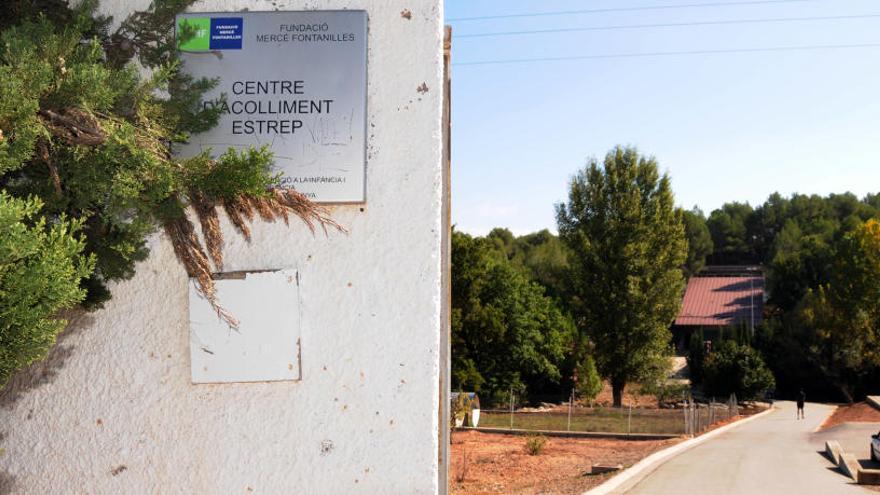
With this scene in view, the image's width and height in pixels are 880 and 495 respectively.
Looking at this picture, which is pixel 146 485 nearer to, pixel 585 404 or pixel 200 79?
pixel 200 79

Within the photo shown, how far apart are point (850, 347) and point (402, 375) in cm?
5092

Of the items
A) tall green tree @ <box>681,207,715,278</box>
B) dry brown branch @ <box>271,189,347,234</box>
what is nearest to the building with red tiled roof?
tall green tree @ <box>681,207,715,278</box>

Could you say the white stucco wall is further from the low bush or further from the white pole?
the white pole

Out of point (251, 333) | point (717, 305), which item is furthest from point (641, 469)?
point (717, 305)

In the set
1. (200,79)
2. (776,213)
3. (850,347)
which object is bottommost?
(850,347)

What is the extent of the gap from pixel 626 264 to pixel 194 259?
42099mm

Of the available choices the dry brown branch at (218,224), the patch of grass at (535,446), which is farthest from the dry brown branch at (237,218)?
the patch of grass at (535,446)

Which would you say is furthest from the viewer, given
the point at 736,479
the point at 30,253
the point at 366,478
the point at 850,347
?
the point at 850,347

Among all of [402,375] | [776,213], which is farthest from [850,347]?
[776,213]

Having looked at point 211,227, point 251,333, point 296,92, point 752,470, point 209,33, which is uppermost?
point 209,33

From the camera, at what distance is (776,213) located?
10150 centimetres

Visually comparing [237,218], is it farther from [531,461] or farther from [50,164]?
[531,461]

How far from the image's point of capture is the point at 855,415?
38.4 m

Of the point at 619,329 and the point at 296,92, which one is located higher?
the point at 296,92
